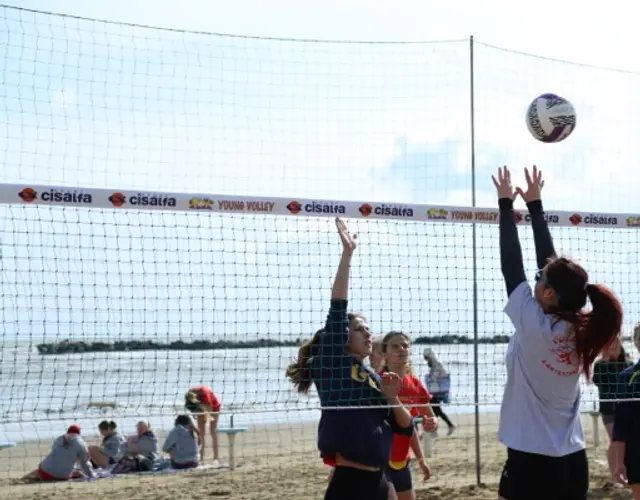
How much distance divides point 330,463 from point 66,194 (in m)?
2.36

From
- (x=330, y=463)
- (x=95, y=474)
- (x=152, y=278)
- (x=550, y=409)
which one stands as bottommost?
(x=95, y=474)

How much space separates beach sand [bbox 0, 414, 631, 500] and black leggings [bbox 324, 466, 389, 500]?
16.0 feet

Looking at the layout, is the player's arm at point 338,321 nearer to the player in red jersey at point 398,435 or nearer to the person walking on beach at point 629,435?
the player in red jersey at point 398,435

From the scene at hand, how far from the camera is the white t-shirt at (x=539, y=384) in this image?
14.8 feet

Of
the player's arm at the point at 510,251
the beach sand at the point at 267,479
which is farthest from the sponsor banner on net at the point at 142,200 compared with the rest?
the beach sand at the point at 267,479

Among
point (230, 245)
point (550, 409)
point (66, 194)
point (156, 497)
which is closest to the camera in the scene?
point (550, 409)

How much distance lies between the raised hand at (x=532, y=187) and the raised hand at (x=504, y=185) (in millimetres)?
121

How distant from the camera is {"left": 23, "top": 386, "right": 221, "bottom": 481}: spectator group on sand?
500 inches

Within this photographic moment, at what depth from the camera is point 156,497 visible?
36.2ft

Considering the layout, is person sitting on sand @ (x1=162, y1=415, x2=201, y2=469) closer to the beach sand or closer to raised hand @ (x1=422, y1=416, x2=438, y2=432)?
the beach sand

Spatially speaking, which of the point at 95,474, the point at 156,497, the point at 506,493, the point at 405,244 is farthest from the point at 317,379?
the point at 95,474

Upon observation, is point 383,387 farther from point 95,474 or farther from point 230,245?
point 95,474

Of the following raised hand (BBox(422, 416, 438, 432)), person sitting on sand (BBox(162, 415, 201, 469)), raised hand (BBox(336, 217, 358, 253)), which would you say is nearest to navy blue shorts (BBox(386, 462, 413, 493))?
raised hand (BBox(422, 416, 438, 432))

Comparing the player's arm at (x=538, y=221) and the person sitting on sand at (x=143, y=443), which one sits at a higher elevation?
the player's arm at (x=538, y=221)
